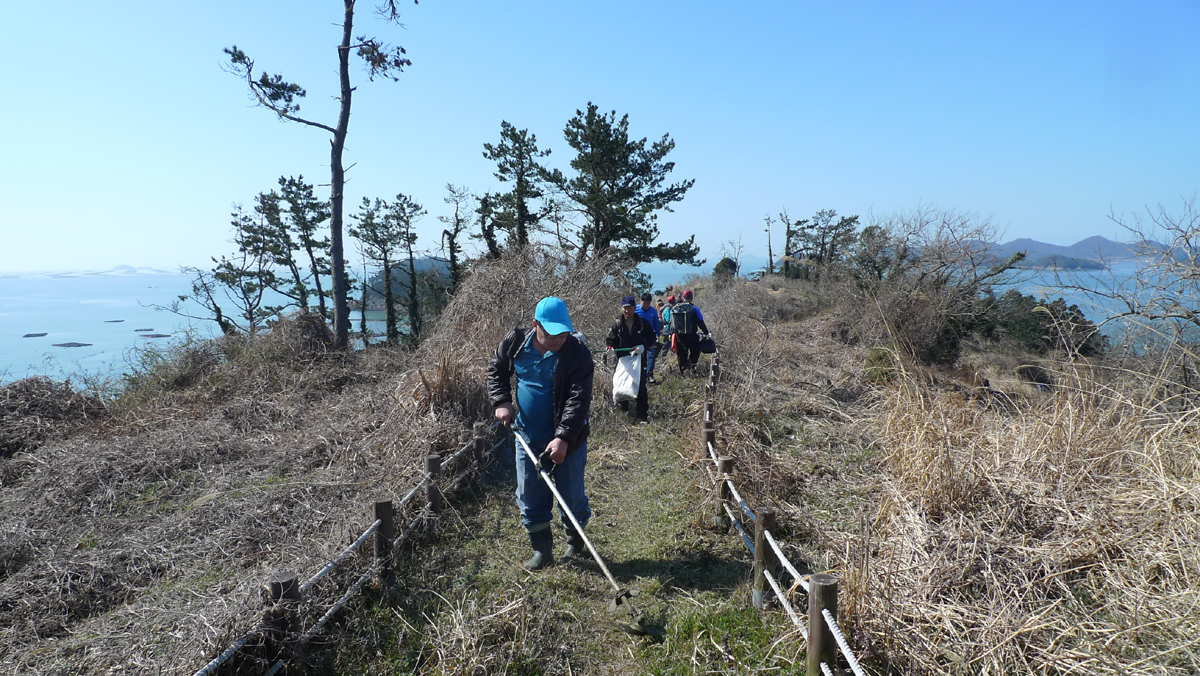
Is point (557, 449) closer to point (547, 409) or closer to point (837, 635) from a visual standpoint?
point (547, 409)

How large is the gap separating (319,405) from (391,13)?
403 inches

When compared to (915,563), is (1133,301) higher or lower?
higher

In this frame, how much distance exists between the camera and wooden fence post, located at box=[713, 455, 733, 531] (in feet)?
14.5

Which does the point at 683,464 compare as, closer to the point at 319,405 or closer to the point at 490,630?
the point at 490,630

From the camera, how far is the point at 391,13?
44.2 ft

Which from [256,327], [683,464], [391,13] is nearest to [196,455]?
[683,464]

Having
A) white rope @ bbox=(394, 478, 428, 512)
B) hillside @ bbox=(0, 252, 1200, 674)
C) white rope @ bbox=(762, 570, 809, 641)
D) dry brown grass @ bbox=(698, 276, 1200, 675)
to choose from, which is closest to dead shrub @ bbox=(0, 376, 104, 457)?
hillside @ bbox=(0, 252, 1200, 674)

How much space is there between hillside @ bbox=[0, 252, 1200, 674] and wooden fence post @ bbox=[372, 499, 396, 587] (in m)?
0.11

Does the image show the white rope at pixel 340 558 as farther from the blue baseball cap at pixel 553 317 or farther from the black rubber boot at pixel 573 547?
the blue baseball cap at pixel 553 317

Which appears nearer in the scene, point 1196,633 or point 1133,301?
point 1196,633

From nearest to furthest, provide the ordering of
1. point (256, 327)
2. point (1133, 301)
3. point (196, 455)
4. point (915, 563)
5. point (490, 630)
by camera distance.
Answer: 1. point (915, 563)
2. point (490, 630)
3. point (1133, 301)
4. point (196, 455)
5. point (256, 327)

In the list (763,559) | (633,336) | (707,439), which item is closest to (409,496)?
(707,439)

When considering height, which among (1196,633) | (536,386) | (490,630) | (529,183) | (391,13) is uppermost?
(391,13)

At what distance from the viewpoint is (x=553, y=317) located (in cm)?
381
